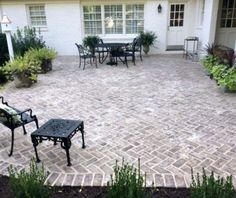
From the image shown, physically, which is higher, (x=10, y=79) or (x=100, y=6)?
(x=100, y=6)

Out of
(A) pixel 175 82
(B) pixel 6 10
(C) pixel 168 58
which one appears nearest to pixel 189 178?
(A) pixel 175 82

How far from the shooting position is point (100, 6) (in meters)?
11.5

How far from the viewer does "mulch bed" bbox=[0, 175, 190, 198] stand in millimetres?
2729

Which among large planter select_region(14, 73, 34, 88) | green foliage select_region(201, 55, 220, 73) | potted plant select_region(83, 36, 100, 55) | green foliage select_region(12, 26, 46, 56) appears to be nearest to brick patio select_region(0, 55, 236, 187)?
large planter select_region(14, 73, 34, 88)

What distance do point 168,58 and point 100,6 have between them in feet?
13.1

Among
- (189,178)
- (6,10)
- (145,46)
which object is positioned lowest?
(189,178)

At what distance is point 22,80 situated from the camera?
273 inches

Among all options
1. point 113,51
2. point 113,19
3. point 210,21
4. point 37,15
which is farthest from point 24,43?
point 210,21

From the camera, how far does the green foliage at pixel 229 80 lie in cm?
593

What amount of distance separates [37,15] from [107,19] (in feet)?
10.9

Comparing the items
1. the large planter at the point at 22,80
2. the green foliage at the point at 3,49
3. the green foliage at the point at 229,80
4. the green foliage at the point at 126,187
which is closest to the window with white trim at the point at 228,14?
the green foliage at the point at 229,80

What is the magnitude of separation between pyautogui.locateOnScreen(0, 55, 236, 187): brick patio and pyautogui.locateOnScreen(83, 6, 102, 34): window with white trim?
437 cm

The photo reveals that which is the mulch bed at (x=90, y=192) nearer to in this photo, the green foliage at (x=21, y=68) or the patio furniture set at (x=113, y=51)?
the green foliage at (x=21, y=68)

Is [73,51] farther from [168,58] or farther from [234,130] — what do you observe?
[234,130]
